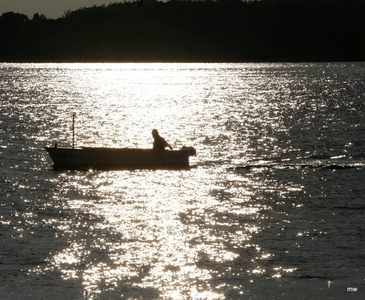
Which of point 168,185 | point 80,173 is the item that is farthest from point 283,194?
point 80,173

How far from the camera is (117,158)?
49.0 metres

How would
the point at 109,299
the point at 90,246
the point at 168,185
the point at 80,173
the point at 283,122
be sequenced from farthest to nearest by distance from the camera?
the point at 283,122 → the point at 80,173 → the point at 168,185 → the point at 90,246 → the point at 109,299

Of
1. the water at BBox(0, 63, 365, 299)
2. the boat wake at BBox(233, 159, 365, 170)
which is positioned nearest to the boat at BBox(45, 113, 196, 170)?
the water at BBox(0, 63, 365, 299)

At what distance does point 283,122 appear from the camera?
3654 inches

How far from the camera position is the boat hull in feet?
159

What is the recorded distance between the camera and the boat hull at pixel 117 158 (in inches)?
1912

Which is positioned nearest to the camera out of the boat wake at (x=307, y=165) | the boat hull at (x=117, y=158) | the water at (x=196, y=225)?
the water at (x=196, y=225)

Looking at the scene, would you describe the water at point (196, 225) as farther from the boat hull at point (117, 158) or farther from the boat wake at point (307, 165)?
the boat hull at point (117, 158)

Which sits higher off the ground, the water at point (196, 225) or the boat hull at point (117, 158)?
the boat hull at point (117, 158)

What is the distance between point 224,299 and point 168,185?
69.4ft

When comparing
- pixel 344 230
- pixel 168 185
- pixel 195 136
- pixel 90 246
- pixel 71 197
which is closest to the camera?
pixel 90 246

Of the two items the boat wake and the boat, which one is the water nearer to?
the boat wake

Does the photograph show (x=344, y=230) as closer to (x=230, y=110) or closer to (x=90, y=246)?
(x=90, y=246)

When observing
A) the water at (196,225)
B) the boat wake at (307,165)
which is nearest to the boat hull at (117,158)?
the water at (196,225)
